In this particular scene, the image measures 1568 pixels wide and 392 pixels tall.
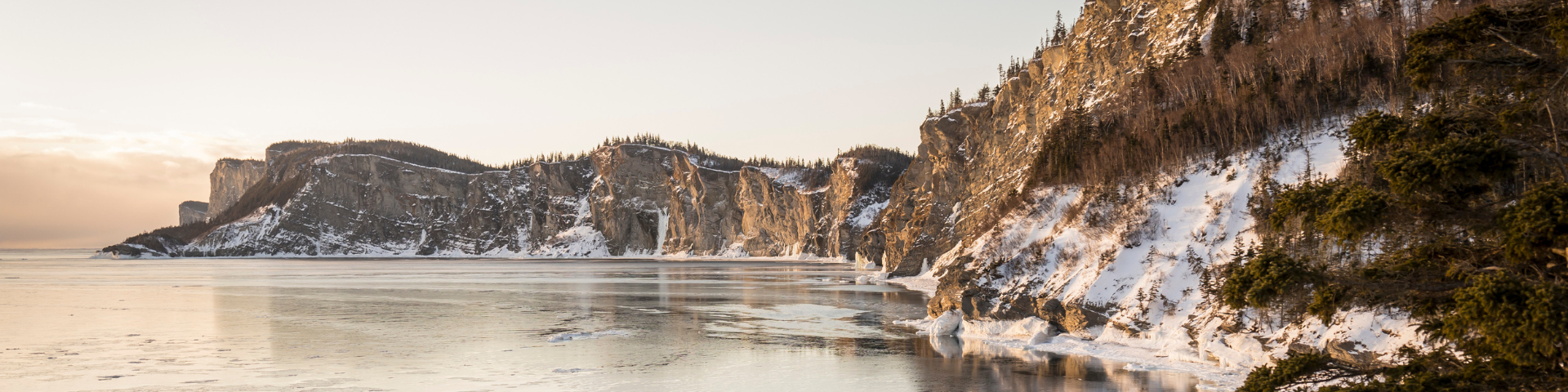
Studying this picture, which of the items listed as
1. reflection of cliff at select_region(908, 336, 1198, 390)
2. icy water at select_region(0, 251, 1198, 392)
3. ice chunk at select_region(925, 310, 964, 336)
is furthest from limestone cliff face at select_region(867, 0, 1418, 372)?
icy water at select_region(0, 251, 1198, 392)

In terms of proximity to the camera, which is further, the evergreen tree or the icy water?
the evergreen tree

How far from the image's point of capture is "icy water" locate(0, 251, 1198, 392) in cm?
2066

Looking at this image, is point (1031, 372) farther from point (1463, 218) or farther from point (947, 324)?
point (1463, 218)

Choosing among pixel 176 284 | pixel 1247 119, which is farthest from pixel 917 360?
pixel 176 284

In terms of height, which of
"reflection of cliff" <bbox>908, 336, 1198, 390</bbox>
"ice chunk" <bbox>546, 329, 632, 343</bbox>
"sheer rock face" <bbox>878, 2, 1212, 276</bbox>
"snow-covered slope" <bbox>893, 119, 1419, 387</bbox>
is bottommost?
"reflection of cliff" <bbox>908, 336, 1198, 390</bbox>

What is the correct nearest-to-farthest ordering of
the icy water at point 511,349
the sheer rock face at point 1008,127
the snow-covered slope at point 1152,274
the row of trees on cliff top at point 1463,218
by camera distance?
the row of trees on cliff top at point 1463,218, the icy water at point 511,349, the snow-covered slope at point 1152,274, the sheer rock face at point 1008,127

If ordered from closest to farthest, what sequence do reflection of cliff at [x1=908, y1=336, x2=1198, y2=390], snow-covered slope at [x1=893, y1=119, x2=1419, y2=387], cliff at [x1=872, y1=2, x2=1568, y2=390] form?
cliff at [x1=872, y1=2, x2=1568, y2=390] < reflection of cliff at [x1=908, y1=336, x2=1198, y2=390] < snow-covered slope at [x1=893, y1=119, x2=1419, y2=387]

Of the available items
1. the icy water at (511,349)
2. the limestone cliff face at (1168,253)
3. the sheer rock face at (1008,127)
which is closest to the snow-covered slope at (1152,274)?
the limestone cliff face at (1168,253)

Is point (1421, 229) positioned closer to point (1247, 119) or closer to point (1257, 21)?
point (1247, 119)

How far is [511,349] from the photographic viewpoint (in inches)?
1073

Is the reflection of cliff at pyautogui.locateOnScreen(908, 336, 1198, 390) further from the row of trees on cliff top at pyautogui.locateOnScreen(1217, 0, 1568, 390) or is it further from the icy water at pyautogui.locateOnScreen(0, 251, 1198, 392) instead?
the row of trees on cliff top at pyautogui.locateOnScreen(1217, 0, 1568, 390)

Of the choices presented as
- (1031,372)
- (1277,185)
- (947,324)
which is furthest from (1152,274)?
A: (947,324)

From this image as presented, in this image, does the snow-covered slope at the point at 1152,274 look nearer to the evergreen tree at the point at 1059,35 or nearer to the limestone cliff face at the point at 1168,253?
the limestone cliff face at the point at 1168,253

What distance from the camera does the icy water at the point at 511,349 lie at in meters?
20.7
